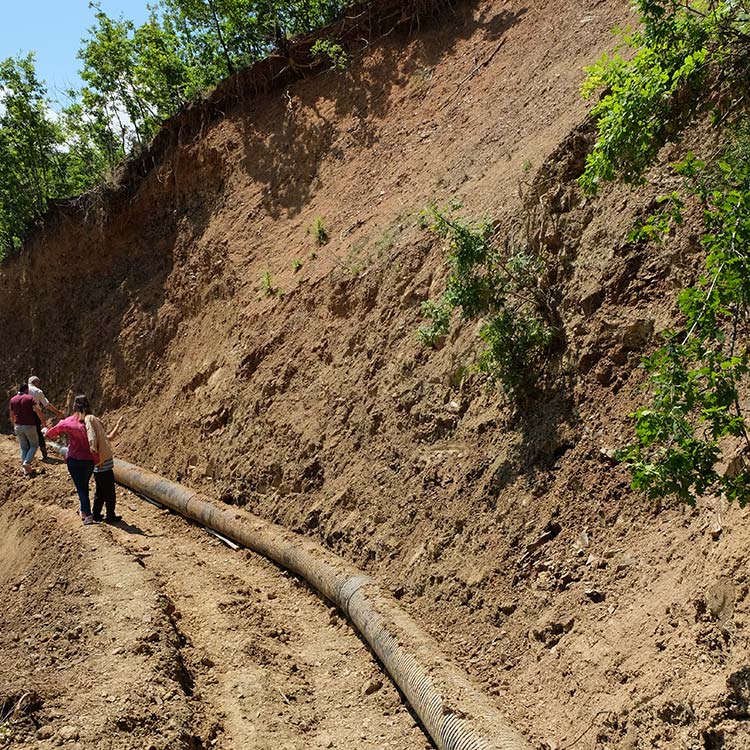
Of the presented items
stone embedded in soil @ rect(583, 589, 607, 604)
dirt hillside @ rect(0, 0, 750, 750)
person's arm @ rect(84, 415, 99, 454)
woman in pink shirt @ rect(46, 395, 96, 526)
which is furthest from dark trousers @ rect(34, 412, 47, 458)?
stone embedded in soil @ rect(583, 589, 607, 604)

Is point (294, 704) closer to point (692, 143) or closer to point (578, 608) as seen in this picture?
point (578, 608)

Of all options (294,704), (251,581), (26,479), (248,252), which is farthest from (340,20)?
(294,704)

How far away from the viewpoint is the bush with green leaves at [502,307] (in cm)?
738

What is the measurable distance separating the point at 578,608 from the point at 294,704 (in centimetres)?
235

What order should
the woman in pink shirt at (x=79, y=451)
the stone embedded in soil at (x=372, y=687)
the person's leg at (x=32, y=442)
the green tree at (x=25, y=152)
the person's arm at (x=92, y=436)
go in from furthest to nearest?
the green tree at (x=25, y=152), the person's leg at (x=32, y=442), the woman in pink shirt at (x=79, y=451), the person's arm at (x=92, y=436), the stone embedded in soil at (x=372, y=687)

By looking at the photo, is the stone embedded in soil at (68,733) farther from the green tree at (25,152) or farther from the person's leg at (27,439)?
the green tree at (25,152)

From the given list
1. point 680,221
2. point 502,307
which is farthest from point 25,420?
point 680,221

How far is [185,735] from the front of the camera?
5.66 m

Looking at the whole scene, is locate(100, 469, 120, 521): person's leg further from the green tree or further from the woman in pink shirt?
the green tree

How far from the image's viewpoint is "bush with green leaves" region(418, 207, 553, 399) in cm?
738

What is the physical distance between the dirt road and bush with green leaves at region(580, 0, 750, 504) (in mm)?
2903

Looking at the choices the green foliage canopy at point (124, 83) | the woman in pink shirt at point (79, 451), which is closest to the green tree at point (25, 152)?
the green foliage canopy at point (124, 83)

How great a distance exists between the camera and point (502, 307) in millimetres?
7758

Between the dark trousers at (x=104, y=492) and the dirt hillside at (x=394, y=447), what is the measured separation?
43 centimetres
